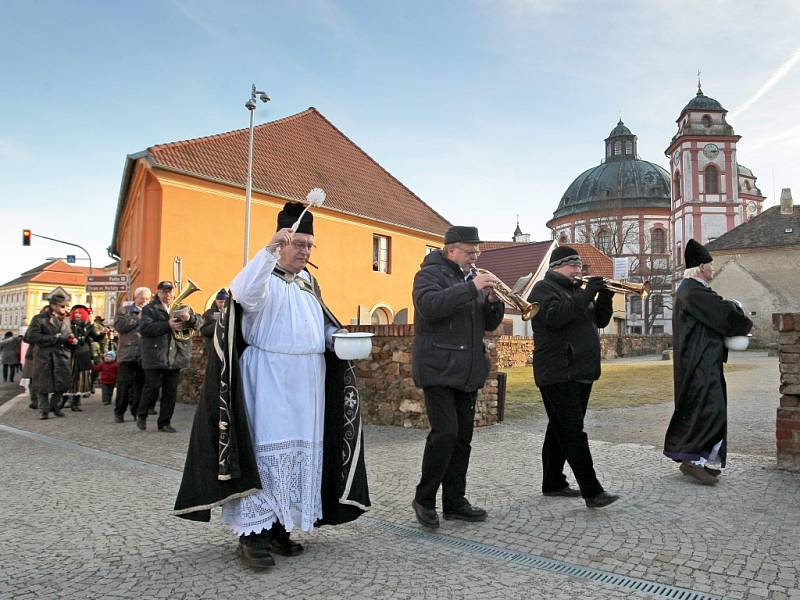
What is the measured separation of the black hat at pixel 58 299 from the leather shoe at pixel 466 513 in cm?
836

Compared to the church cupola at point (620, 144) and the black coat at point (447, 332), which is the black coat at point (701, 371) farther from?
the church cupola at point (620, 144)

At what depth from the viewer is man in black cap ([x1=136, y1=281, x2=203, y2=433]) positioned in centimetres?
841

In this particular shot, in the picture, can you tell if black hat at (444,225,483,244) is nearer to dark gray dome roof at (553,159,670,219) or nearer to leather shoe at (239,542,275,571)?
leather shoe at (239,542,275,571)

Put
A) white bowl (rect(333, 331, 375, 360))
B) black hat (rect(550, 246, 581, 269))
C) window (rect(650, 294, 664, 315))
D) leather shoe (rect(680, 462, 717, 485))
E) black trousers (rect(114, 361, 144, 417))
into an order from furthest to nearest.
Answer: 1. window (rect(650, 294, 664, 315))
2. black trousers (rect(114, 361, 144, 417))
3. leather shoe (rect(680, 462, 717, 485))
4. black hat (rect(550, 246, 581, 269))
5. white bowl (rect(333, 331, 375, 360))

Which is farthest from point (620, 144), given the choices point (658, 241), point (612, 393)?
point (612, 393)

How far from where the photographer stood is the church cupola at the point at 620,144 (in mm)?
87625

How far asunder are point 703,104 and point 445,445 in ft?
219

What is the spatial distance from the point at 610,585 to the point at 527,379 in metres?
12.9

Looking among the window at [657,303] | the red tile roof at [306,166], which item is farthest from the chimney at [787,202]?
the red tile roof at [306,166]

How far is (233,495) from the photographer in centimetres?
339

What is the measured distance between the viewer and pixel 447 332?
166 inches

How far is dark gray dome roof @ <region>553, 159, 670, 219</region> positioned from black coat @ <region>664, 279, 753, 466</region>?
71.7m

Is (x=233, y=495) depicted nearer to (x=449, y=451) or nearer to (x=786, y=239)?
(x=449, y=451)

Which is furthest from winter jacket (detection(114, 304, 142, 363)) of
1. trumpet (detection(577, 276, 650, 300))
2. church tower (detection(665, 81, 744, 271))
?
church tower (detection(665, 81, 744, 271))
